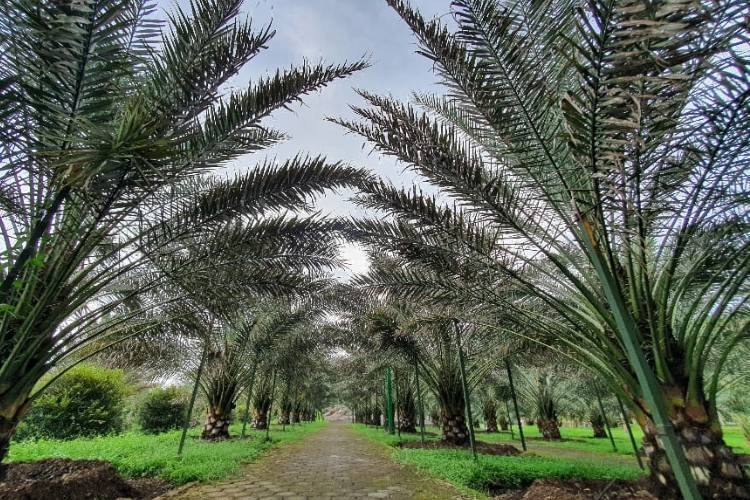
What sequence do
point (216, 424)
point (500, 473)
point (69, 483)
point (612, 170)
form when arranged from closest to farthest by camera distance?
point (612, 170), point (69, 483), point (500, 473), point (216, 424)

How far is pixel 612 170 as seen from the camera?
230cm

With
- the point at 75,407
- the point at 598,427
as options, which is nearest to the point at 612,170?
the point at 75,407

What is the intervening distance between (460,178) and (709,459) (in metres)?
3.25

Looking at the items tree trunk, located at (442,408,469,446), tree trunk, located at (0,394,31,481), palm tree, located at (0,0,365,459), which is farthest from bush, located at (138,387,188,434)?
palm tree, located at (0,0,365,459)

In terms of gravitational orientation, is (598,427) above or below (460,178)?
below

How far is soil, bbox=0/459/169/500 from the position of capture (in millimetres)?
3646

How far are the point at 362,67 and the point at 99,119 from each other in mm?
2445

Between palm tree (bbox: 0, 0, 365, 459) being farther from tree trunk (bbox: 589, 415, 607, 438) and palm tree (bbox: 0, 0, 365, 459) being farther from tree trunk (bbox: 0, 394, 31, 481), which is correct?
tree trunk (bbox: 589, 415, 607, 438)

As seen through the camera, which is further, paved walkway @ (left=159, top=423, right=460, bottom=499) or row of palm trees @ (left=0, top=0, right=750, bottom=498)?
paved walkway @ (left=159, top=423, right=460, bottom=499)

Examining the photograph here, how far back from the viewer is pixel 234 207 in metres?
4.20

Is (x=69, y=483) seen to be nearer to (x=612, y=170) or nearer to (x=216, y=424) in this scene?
(x=612, y=170)

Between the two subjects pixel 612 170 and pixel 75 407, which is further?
pixel 75 407

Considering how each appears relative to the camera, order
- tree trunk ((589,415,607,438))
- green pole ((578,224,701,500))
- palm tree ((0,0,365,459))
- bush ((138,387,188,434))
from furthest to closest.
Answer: tree trunk ((589,415,607,438)) → bush ((138,387,188,434)) → palm tree ((0,0,365,459)) → green pole ((578,224,701,500))

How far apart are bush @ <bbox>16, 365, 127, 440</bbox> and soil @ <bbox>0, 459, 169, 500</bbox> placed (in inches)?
364
